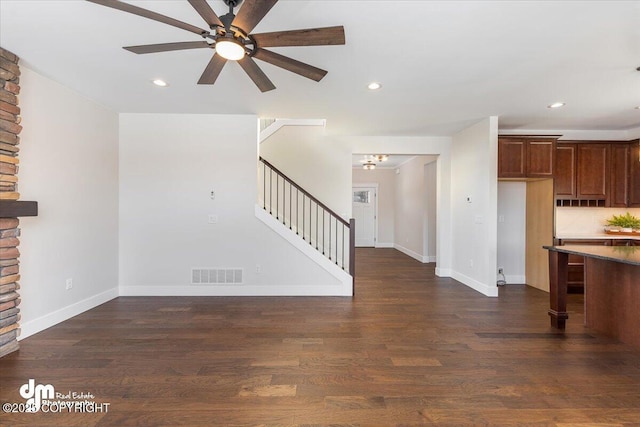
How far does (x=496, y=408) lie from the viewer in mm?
1878

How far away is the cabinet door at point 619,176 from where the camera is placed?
15.1 feet

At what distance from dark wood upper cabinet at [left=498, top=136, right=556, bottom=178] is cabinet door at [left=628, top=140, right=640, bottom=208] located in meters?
1.27

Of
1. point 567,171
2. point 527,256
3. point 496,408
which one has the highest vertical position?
point 567,171

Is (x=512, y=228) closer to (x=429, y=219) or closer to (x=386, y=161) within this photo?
(x=429, y=219)

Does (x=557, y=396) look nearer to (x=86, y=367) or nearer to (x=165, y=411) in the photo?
(x=165, y=411)

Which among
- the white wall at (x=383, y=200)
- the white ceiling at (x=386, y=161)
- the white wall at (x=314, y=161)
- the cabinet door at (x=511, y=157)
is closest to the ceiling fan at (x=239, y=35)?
the white wall at (x=314, y=161)

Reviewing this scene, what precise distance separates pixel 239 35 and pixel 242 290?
3.37m

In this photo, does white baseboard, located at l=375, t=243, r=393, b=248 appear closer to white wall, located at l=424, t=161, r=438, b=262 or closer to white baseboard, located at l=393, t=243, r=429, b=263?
white baseboard, located at l=393, t=243, r=429, b=263

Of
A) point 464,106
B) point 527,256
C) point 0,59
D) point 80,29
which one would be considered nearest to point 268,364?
point 80,29

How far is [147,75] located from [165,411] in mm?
3060

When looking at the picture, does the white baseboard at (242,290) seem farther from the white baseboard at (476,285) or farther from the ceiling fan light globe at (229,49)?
the ceiling fan light globe at (229,49)

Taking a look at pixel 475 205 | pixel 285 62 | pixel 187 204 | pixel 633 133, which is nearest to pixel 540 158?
pixel 475 205

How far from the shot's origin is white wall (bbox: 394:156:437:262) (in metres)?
7.26

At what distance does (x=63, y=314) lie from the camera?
3.27 metres
